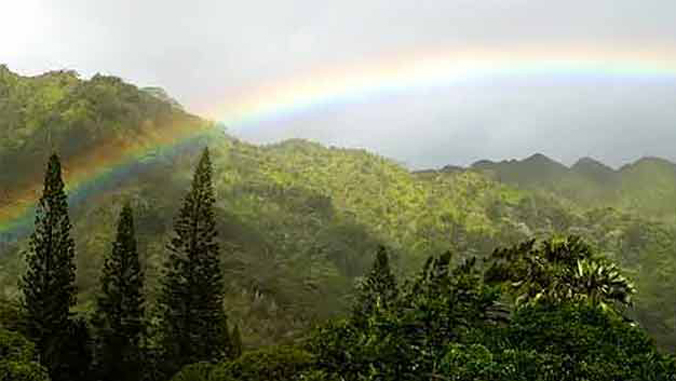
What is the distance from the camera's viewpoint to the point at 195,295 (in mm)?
91875

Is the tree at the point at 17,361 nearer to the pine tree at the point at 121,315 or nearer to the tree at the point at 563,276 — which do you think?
the tree at the point at 563,276

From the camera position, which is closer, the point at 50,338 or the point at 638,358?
the point at 638,358

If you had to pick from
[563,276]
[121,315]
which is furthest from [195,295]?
[563,276]

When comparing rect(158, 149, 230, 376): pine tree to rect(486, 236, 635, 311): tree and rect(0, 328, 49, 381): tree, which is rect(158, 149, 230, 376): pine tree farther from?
rect(0, 328, 49, 381): tree

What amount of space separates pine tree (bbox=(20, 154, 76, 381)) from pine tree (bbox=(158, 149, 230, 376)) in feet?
39.7

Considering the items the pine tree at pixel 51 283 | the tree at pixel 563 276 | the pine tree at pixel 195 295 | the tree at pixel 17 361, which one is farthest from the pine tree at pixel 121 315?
the tree at pixel 563 276

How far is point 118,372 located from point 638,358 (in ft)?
190

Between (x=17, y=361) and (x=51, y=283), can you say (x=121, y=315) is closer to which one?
(x=51, y=283)

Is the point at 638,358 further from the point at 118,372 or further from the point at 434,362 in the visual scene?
the point at 118,372

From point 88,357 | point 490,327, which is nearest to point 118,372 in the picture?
point 88,357

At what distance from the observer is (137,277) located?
8594 cm

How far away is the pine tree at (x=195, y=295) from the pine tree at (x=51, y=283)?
477 inches

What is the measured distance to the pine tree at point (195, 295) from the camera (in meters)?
90.6

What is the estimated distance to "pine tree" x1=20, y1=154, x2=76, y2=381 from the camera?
8031 centimetres
